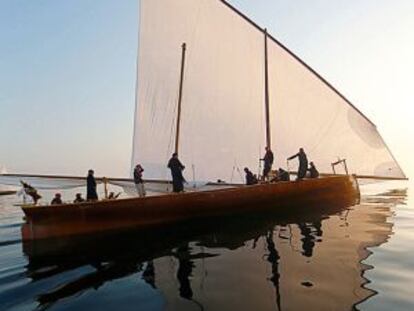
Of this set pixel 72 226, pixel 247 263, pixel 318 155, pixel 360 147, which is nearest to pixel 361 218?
pixel 318 155

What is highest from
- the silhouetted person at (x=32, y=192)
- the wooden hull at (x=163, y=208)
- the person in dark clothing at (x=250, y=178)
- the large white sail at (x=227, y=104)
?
the large white sail at (x=227, y=104)

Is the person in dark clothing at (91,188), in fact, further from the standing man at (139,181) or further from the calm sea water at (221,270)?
the calm sea water at (221,270)

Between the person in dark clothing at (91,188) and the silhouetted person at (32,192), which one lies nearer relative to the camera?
the silhouetted person at (32,192)

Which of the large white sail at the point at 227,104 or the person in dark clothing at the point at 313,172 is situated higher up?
the large white sail at the point at 227,104

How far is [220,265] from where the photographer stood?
12.4 m

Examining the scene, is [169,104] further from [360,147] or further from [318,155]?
[360,147]

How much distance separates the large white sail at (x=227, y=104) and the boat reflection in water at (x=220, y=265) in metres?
6.74

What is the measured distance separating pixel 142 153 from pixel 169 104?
3.43m

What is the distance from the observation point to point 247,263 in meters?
12.5

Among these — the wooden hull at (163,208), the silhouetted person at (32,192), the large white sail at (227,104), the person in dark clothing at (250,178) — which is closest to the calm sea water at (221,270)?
the wooden hull at (163,208)

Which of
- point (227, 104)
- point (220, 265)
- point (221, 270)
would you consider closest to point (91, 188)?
point (220, 265)

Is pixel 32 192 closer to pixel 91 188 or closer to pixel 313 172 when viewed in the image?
pixel 91 188

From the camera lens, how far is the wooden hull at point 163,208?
56.0ft

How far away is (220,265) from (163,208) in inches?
284
